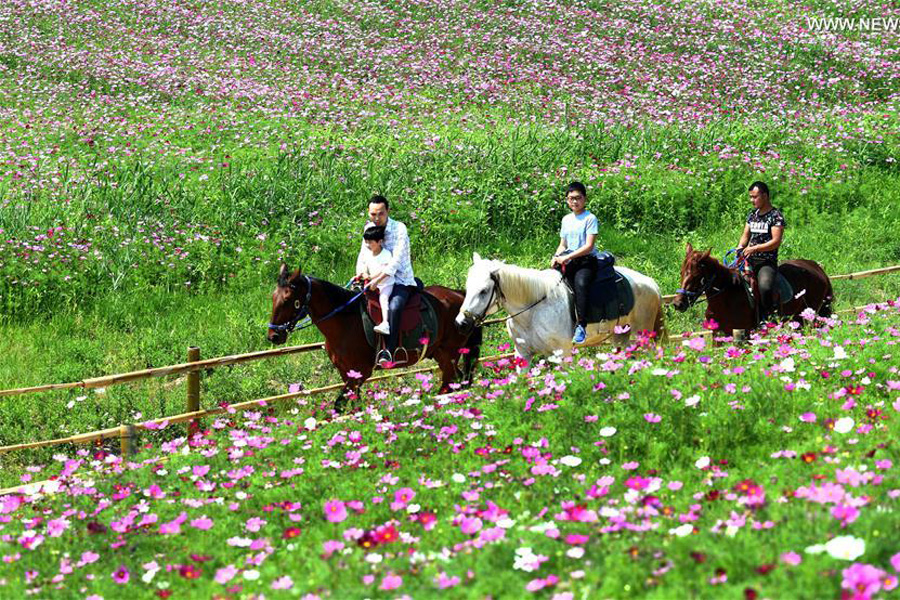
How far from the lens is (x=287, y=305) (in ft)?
31.9

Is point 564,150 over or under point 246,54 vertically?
under

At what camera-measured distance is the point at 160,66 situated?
25500 millimetres

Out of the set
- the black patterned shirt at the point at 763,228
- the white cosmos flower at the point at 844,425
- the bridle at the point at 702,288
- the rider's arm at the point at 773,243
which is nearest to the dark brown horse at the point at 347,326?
the bridle at the point at 702,288

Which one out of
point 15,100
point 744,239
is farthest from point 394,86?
point 744,239

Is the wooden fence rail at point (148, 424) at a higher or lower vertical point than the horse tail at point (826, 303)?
lower

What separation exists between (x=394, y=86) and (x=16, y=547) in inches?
807

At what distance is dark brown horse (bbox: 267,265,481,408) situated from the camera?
9.73m

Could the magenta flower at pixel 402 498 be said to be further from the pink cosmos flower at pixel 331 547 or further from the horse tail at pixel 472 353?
the horse tail at pixel 472 353

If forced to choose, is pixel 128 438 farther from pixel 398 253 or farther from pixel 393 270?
pixel 398 253

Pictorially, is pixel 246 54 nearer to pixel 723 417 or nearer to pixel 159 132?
pixel 159 132

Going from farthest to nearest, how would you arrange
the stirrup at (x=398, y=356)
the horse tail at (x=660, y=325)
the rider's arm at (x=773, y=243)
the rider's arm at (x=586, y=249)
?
the horse tail at (x=660, y=325)
the rider's arm at (x=773, y=243)
the rider's arm at (x=586, y=249)
the stirrup at (x=398, y=356)

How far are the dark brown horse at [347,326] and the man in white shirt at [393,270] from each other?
0.89 ft

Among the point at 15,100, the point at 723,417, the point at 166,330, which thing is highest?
the point at 15,100

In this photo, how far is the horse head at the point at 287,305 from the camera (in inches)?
379
